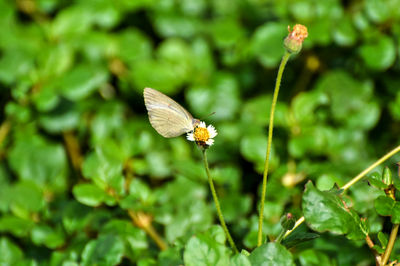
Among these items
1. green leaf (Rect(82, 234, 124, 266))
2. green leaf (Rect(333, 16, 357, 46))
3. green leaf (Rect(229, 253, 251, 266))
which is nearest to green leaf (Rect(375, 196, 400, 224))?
green leaf (Rect(229, 253, 251, 266))

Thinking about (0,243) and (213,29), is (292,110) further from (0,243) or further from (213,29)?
(0,243)

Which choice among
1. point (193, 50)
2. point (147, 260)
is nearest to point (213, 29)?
point (193, 50)

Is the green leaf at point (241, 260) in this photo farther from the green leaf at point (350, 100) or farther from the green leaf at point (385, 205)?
the green leaf at point (350, 100)

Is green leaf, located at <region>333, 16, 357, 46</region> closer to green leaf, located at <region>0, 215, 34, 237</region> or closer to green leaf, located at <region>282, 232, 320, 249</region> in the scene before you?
green leaf, located at <region>282, 232, 320, 249</region>

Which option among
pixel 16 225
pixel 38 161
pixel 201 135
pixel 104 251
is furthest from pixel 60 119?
pixel 201 135

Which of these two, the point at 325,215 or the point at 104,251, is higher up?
the point at 104,251

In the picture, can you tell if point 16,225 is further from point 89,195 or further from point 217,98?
point 217,98

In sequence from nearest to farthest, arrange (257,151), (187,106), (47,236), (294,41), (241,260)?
(241,260) → (294,41) → (47,236) → (257,151) → (187,106)

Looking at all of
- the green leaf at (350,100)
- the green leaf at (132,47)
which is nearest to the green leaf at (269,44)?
the green leaf at (350,100)
